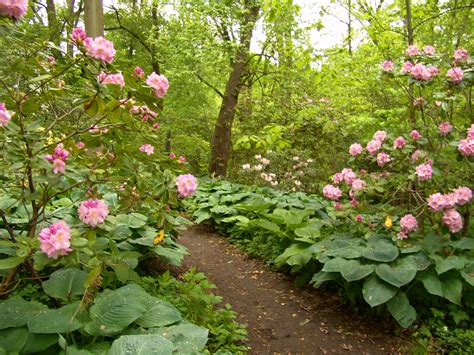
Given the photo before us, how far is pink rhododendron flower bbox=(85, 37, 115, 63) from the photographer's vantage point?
2.02 m

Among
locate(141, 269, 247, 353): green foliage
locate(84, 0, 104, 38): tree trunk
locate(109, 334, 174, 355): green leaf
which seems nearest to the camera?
locate(109, 334, 174, 355): green leaf

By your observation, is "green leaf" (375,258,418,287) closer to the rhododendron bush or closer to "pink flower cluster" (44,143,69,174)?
the rhododendron bush

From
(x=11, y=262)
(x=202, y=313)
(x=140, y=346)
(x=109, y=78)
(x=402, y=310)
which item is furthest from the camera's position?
(x=402, y=310)

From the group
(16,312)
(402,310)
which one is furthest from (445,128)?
(16,312)

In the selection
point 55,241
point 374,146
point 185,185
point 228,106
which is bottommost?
point 55,241

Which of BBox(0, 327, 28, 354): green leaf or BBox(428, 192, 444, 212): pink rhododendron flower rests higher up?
BBox(428, 192, 444, 212): pink rhododendron flower

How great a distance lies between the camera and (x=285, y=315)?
3.90 meters

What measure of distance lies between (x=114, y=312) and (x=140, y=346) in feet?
1.54

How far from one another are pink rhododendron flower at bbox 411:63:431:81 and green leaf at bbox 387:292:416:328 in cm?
204

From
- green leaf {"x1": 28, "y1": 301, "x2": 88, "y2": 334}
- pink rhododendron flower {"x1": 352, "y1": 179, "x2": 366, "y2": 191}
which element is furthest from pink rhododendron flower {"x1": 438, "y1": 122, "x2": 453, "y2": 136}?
green leaf {"x1": 28, "y1": 301, "x2": 88, "y2": 334}

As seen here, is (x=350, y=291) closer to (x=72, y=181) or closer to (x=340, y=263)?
(x=340, y=263)

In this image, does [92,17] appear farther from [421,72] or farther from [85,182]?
[421,72]

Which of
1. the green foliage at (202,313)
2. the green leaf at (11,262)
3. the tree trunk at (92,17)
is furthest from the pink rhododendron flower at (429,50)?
the tree trunk at (92,17)

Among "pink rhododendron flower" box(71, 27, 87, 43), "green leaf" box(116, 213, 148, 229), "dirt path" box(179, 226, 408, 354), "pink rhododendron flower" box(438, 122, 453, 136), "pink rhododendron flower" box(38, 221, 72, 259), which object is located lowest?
"dirt path" box(179, 226, 408, 354)
